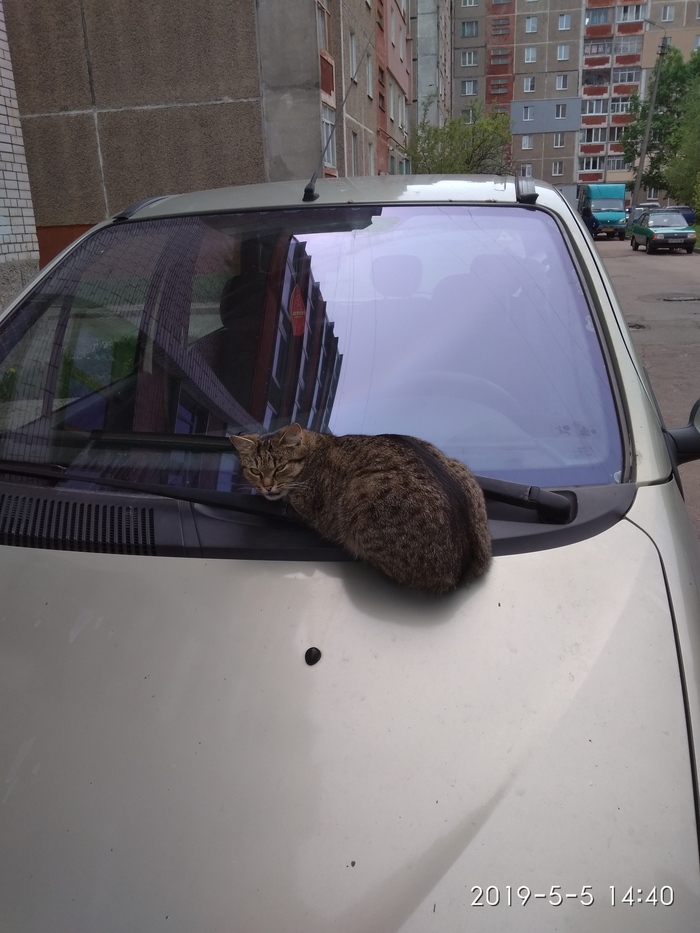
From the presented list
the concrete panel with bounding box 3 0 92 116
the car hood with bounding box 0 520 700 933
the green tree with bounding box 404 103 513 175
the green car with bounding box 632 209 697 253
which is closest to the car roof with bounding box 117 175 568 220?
the car hood with bounding box 0 520 700 933

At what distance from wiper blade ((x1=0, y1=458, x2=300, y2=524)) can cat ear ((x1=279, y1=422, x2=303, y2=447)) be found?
17cm

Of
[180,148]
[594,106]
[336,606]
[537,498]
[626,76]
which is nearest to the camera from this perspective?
[336,606]

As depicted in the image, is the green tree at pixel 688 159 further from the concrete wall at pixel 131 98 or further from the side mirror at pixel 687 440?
the side mirror at pixel 687 440

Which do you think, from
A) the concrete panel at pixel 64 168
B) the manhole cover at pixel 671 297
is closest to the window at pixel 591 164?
the manhole cover at pixel 671 297

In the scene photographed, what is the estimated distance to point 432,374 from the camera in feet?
6.68

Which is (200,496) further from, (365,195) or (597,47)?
(597,47)

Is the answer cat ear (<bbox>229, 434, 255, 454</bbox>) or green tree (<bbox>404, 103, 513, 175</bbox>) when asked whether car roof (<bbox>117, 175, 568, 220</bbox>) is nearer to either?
cat ear (<bbox>229, 434, 255, 454</bbox>)

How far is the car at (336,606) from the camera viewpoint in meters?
1.14

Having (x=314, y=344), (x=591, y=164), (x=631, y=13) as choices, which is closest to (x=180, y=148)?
(x=314, y=344)

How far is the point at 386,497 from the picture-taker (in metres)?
1.64

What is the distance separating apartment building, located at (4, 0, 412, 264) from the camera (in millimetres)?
13055

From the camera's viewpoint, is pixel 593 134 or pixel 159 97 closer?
pixel 159 97

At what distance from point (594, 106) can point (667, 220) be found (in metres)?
56.3

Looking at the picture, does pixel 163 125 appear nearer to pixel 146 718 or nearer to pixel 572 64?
pixel 146 718
